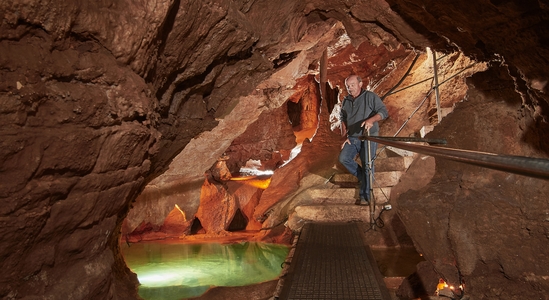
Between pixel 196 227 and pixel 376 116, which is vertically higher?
pixel 376 116

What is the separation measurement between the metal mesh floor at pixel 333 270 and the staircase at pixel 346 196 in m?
0.67

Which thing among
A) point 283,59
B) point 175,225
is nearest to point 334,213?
point 283,59

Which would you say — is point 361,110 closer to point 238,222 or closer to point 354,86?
point 354,86

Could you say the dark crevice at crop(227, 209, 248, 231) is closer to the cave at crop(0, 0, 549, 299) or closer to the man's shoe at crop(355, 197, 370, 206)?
the cave at crop(0, 0, 549, 299)

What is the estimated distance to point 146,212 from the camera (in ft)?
29.2

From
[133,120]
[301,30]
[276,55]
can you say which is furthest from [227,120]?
[133,120]

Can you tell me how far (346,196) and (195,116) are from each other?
9.48 ft

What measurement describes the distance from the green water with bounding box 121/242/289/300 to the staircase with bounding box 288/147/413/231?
3.97 feet

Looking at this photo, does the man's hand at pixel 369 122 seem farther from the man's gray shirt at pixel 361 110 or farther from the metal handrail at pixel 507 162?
the metal handrail at pixel 507 162

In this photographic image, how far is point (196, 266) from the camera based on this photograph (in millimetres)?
7219

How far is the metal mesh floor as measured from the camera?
3084mm

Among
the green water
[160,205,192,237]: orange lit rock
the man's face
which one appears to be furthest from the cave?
[160,205,192,237]: orange lit rock

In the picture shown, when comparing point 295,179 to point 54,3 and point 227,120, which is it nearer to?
point 227,120

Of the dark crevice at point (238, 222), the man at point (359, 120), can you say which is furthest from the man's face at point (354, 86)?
the dark crevice at point (238, 222)
